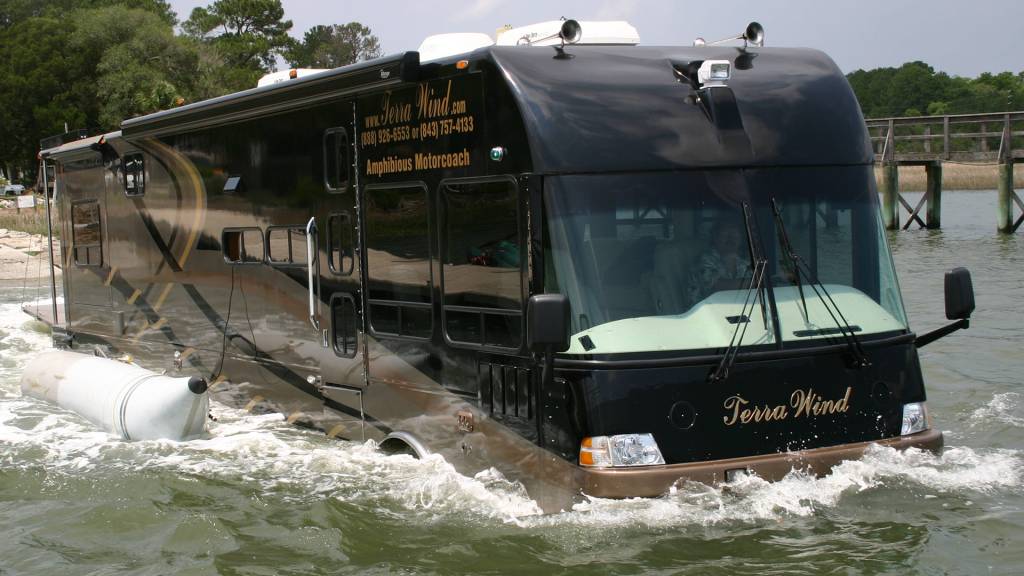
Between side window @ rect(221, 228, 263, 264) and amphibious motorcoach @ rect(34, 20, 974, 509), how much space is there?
1276 mm

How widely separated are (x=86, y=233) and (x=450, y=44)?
6.51 metres

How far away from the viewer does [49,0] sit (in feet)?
333

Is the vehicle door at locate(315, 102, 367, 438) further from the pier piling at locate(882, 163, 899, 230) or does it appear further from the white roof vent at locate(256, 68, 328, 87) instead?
the pier piling at locate(882, 163, 899, 230)

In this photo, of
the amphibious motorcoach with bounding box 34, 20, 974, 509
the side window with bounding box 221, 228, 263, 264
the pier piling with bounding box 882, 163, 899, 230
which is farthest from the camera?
the pier piling with bounding box 882, 163, 899, 230

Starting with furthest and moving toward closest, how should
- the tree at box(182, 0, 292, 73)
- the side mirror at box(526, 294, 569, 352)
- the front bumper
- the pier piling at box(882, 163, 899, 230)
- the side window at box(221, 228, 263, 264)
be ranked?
the tree at box(182, 0, 292, 73) → the pier piling at box(882, 163, 899, 230) → the side window at box(221, 228, 263, 264) → the front bumper → the side mirror at box(526, 294, 569, 352)

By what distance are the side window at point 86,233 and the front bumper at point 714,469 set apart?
26.1ft

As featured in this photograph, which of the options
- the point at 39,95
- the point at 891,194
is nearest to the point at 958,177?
the point at 891,194

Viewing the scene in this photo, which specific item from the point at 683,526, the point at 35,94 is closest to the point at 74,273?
the point at 683,526

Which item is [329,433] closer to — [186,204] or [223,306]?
[223,306]

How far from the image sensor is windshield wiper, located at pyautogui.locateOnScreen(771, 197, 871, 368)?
6.41 meters

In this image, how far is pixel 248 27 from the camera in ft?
307

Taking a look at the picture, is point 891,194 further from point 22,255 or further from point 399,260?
point 399,260

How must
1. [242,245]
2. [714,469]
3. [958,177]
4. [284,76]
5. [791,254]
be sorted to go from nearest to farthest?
[714,469]
[791,254]
[242,245]
[284,76]
[958,177]

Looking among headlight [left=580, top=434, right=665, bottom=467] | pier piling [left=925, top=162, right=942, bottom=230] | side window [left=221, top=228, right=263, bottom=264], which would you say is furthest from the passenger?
pier piling [left=925, top=162, right=942, bottom=230]
